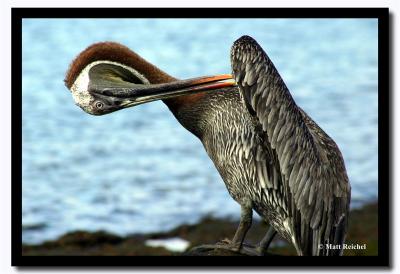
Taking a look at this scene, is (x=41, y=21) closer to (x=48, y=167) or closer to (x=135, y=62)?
(x=135, y=62)

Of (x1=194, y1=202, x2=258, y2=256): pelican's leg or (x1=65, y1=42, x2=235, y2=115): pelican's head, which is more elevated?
(x1=65, y1=42, x2=235, y2=115): pelican's head

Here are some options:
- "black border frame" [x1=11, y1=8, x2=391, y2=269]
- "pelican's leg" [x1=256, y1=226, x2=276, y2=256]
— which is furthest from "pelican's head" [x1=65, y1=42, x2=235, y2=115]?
"pelican's leg" [x1=256, y1=226, x2=276, y2=256]

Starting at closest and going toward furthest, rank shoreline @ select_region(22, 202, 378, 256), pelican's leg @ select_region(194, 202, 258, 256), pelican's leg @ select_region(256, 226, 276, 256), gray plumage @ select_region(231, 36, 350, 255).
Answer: gray plumage @ select_region(231, 36, 350, 255), pelican's leg @ select_region(194, 202, 258, 256), pelican's leg @ select_region(256, 226, 276, 256), shoreline @ select_region(22, 202, 378, 256)

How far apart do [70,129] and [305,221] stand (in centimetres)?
371

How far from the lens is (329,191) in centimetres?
414

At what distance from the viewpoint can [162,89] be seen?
4180 millimetres

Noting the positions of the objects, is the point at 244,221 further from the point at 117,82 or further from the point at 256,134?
the point at 117,82

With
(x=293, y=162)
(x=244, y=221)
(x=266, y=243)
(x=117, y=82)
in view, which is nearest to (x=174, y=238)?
(x=266, y=243)

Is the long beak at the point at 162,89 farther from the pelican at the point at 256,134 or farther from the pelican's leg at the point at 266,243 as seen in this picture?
the pelican's leg at the point at 266,243

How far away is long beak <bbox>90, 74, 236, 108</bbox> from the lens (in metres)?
4.14

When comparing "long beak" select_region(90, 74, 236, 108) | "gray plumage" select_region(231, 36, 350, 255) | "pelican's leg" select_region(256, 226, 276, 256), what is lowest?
"pelican's leg" select_region(256, 226, 276, 256)

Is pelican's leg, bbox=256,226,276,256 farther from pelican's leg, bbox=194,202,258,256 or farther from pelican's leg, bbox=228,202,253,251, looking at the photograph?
pelican's leg, bbox=228,202,253,251
